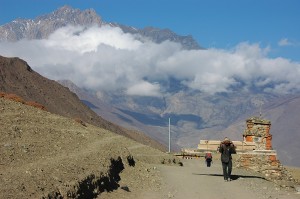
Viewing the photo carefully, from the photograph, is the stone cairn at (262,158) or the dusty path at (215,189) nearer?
the dusty path at (215,189)

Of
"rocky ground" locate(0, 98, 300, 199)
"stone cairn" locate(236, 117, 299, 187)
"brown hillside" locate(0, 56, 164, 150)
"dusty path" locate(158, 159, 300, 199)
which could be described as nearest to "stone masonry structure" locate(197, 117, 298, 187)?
"stone cairn" locate(236, 117, 299, 187)

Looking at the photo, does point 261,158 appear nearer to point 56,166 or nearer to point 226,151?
point 226,151

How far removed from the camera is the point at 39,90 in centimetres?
14250

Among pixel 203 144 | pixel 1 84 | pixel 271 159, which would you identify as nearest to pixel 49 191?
pixel 203 144

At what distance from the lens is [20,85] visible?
138 m

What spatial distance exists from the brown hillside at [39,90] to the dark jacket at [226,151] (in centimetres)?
10854

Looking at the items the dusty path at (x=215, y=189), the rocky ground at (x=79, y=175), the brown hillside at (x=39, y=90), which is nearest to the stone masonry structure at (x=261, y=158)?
the rocky ground at (x=79, y=175)

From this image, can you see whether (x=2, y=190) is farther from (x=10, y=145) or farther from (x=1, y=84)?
(x=1, y=84)

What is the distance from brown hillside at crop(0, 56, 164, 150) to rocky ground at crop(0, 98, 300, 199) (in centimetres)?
10632

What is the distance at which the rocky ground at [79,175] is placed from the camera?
13227mm

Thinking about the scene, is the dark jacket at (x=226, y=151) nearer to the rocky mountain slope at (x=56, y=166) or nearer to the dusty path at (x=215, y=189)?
the dusty path at (x=215, y=189)

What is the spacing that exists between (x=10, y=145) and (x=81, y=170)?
3730 mm

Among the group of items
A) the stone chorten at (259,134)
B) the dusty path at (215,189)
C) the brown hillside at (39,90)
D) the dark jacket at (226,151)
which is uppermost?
the brown hillside at (39,90)

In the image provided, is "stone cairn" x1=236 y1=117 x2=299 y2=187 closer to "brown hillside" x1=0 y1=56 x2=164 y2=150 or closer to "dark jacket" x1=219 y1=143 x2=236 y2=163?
"dark jacket" x1=219 y1=143 x2=236 y2=163
